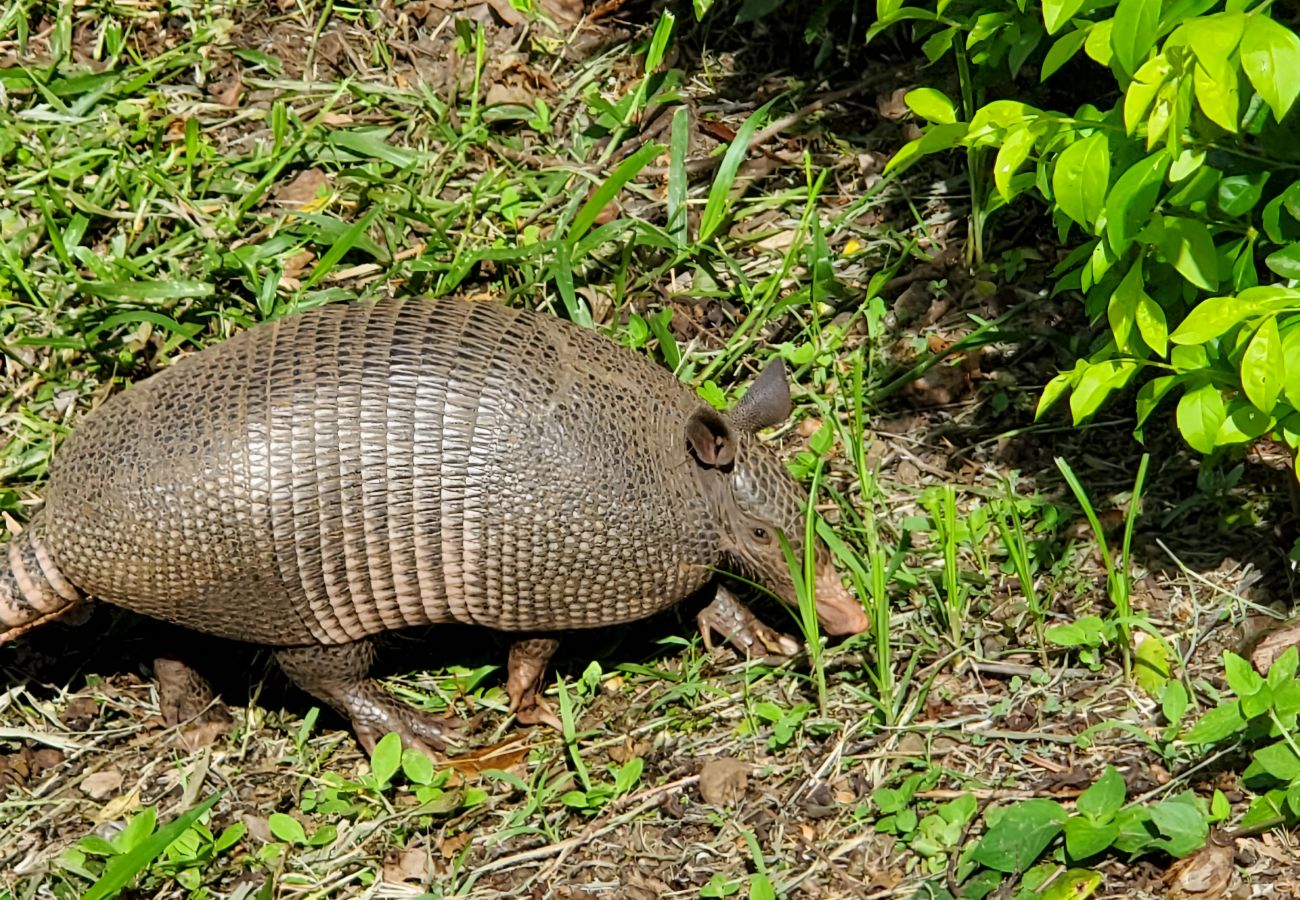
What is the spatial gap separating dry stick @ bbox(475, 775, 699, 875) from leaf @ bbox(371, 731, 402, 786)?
0.48 m

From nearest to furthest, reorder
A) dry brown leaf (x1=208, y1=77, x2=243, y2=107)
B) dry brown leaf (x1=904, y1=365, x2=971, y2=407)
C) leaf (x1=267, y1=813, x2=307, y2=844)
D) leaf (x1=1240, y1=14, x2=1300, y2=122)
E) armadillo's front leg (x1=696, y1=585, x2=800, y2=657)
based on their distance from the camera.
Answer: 1. leaf (x1=1240, y1=14, x2=1300, y2=122)
2. leaf (x1=267, y1=813, x2=307, y2=844)
3. armadillo's front leg (x1=696, y1=585, x2=800, y2=657)
4. dry brown leaf (x1=904, y1=365, x2=971, y2=407)
5. dry brown leaf (x1=208, y1=77, x2=243, y2=107)

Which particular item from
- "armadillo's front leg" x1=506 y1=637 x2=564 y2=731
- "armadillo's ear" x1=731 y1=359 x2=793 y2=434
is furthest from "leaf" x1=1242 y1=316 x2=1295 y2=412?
"armadillo's front leg" x1=506 y1=637 x2=564 y2=731

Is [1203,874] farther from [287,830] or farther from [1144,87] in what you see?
[287,830]

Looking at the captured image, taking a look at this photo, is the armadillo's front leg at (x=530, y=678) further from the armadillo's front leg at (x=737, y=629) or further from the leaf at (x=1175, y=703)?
the leaf at (x=1175, y=703)

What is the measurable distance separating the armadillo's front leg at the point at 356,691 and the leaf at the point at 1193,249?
9.11 ft

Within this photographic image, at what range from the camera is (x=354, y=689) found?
15.9 ft

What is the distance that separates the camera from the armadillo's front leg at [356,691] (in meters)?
4.77

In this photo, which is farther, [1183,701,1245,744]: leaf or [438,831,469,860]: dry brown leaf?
[438,831,469,860]: dry brown leaf

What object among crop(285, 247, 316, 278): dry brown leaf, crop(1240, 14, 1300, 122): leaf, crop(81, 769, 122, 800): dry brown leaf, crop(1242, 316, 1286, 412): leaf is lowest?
crop(81, 769, 122, 800): dry brown leaf

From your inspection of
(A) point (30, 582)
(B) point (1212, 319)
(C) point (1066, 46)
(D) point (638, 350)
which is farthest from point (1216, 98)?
(A) point (30, 582)

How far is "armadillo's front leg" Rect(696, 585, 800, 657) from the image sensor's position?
5031mm

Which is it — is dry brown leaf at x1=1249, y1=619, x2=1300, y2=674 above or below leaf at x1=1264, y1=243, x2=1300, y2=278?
below

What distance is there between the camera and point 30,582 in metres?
4.54

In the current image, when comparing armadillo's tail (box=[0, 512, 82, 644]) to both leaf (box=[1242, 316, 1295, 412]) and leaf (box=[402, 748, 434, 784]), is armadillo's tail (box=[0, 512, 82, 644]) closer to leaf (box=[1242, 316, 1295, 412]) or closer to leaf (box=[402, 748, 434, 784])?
leaf (box=[402, 748, 434, 784])
